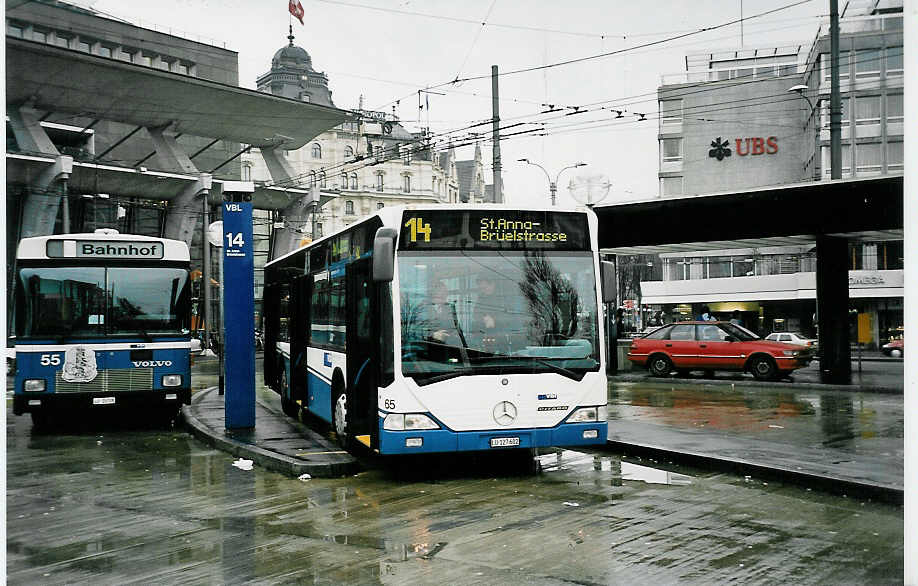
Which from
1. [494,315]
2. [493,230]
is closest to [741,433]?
[494,315]

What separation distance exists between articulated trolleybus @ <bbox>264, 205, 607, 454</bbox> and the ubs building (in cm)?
3693

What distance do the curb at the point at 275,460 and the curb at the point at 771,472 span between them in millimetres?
3744

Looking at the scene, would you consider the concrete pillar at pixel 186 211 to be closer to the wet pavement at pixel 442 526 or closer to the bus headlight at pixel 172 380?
the bus headlight at pixel 172 380

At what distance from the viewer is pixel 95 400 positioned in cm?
1464

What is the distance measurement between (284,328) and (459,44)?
8.53 meters

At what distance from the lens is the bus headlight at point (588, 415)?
10.2 meters

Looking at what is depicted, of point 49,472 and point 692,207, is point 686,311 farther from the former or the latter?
point 49,472

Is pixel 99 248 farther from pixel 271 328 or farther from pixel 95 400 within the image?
pixel 271 328

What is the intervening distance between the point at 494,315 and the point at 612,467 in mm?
2637

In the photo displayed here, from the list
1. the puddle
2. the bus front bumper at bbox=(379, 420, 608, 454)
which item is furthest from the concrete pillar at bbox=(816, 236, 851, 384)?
the bus front bumper at bbox=(379, 420, 608, 454)

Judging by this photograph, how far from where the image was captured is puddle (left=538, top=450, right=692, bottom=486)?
33.2ft

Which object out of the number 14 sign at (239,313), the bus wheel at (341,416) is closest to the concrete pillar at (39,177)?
the number 14 sign at (239,313)

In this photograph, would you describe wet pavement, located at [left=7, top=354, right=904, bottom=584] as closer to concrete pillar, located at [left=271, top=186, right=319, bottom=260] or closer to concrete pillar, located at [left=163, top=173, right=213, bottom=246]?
concrete pillar, located at [left=163, top=173, right=213, bottom=246]

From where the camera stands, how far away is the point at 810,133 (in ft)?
176
